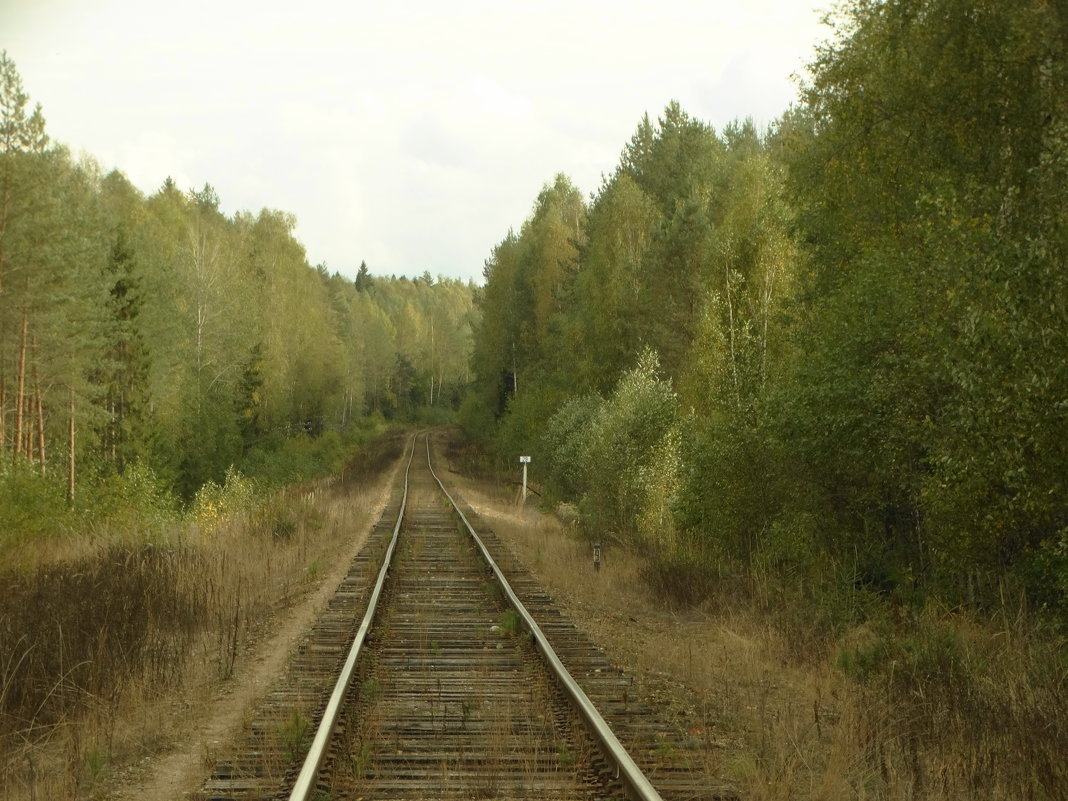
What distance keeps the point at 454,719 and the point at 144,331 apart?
36.6 meters

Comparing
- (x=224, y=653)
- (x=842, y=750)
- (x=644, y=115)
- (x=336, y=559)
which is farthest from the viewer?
(x=644, y=115)

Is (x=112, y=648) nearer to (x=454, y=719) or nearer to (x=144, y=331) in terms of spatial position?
(x=454, y=719)

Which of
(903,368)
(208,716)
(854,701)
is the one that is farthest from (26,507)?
(854,701)

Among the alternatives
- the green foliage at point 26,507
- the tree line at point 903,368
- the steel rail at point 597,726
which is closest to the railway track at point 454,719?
the steel rail at point 597,726

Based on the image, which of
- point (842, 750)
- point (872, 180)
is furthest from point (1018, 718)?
point (872, 180)

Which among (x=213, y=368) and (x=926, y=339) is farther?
(x=213, y=368)

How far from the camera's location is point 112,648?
29.0 ft

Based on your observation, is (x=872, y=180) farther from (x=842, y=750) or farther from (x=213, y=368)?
(x=213, y=368)

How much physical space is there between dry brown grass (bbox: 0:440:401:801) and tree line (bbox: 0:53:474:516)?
8.85m

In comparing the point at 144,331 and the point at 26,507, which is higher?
the point at 144,331

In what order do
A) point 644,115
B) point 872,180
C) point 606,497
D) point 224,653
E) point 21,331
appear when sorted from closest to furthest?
1. point 224,653
2. point 872,180
3. point 606,497
4. point 21,331
5. point 644,115

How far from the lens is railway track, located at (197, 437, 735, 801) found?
5.91 metres

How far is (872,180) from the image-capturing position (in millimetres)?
15312

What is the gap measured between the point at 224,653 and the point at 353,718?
3.19 metres
